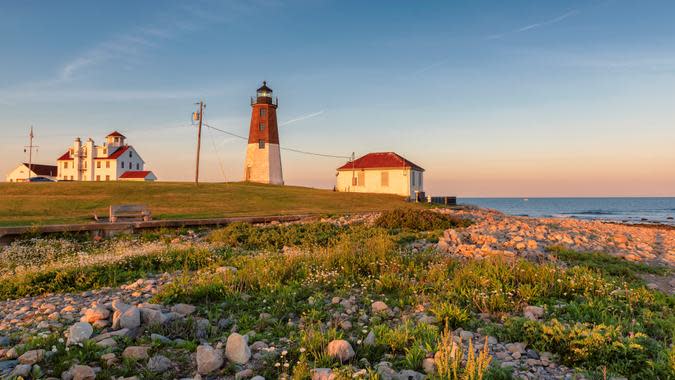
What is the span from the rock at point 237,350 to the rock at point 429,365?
190cm

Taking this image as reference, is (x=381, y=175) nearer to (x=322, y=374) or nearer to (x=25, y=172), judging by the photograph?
(x=322, y=374)

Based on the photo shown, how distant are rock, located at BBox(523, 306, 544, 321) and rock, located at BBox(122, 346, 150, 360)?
4874mm

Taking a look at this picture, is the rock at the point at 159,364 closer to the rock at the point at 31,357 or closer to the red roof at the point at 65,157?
the rock at the point at 31,357

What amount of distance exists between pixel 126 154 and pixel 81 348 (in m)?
82.8

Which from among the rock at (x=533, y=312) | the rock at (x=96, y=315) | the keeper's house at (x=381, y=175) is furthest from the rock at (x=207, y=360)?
the keeper's house at (x=381, y=175)

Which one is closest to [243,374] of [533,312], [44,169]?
[533,312]

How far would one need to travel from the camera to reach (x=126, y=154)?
7869 centimetres

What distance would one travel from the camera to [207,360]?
445cm

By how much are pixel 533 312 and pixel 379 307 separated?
2.19 metres

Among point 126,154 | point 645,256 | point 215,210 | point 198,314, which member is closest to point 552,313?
point 198,314

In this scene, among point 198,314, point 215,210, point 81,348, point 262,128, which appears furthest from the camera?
point 262,128

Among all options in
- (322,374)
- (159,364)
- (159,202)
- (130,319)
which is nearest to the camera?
(322,374)

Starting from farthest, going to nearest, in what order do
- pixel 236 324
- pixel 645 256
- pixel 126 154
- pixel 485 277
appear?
pixel 126 154
pixel 645 256
pixel 485 277
pixel 236 324

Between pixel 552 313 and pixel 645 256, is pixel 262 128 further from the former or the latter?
pixel 552 313
